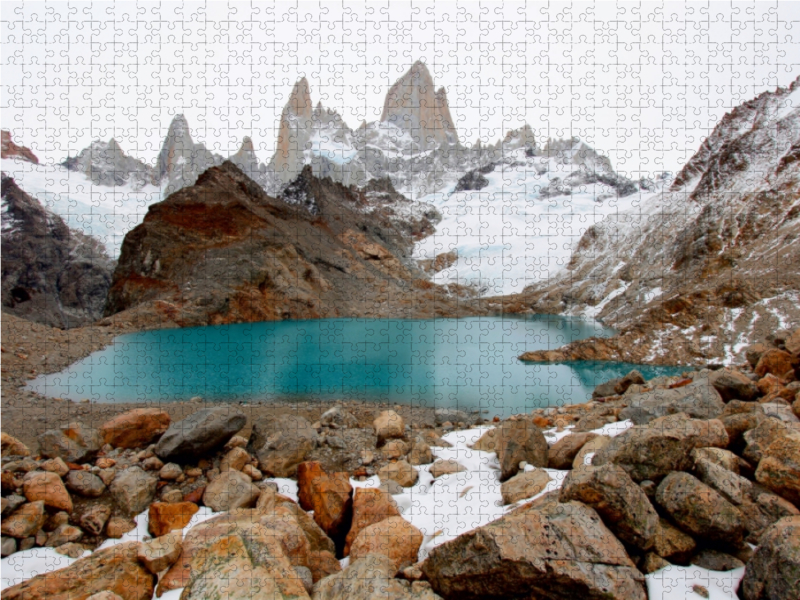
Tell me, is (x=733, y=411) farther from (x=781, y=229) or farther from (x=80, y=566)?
(x=781, y=229)

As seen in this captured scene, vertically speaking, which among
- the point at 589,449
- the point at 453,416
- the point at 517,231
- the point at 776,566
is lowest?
the point at 453,416

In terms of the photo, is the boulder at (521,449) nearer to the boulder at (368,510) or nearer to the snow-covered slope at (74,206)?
the boulder at (368,510)

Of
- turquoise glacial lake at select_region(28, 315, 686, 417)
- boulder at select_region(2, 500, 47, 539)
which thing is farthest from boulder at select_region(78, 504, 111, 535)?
turquoise glacial lake at select_region(28, 315, 686, 417)

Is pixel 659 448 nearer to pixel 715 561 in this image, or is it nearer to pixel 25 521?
pixel 715 561

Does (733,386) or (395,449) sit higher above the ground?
(733,386)

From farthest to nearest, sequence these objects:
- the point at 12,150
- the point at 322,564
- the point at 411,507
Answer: the point at 12,150
the point at 411,507
the point at 322,564

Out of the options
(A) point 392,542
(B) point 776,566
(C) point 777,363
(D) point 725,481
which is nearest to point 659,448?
(D) point 725,481

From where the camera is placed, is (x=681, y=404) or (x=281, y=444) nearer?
(x=681, y=404)

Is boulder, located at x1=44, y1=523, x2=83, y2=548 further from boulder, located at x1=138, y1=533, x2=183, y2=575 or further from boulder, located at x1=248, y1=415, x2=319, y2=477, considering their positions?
boulder, located at x1=248, y1=415, x2=319, y2=477
